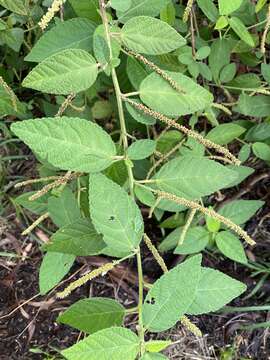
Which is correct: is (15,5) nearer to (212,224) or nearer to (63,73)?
(63,73)

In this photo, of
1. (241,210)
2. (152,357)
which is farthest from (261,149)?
(152,357)

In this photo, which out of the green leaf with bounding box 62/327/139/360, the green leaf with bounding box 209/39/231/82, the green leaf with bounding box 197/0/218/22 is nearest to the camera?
the green leaf with bounding box 62/327/139/360

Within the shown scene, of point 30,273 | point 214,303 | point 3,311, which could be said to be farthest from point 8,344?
point 214,303

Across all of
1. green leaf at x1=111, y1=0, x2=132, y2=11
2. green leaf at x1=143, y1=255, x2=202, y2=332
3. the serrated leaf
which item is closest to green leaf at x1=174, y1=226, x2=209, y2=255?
the serrated leaf

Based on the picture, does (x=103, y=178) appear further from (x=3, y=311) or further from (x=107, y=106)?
(x=3, y=311)

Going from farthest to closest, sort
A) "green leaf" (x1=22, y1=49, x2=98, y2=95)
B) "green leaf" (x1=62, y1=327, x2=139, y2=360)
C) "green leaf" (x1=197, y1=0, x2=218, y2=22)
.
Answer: "green leaf" (x1=197, y1=0, x2=218, y2=22)
"green leaf" (x1=22, y1=49, x2=98, y2=95)
"green leaf" (x1=62, y1=327, x2=139, y2=360)

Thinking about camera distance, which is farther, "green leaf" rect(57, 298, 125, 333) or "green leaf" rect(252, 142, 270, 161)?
"green leaf" rect(252, 142, 270, 161)

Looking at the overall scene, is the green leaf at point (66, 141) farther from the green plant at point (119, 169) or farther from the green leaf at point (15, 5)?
the green leaf at point (15, 5)

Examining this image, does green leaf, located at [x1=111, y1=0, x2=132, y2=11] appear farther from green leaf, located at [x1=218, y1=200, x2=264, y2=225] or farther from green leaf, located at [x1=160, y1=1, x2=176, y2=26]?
green leaf, located at [x1=218, y1=200, x2=264, y2=225]
